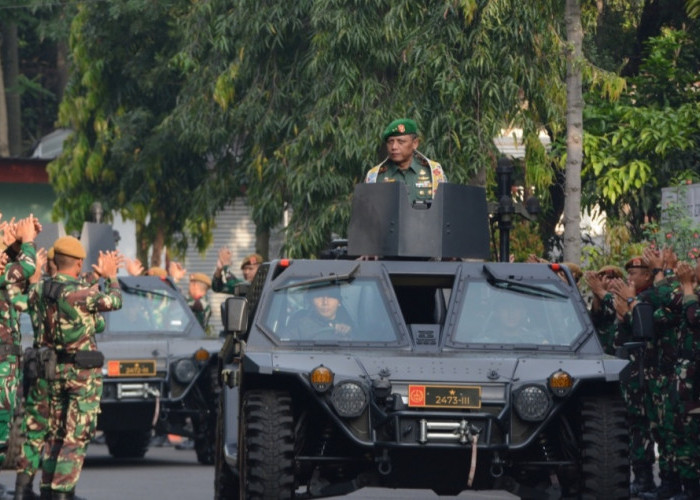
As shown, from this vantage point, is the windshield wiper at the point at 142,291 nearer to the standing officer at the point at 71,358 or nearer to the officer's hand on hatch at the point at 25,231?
the standing officer at the point at 71,358

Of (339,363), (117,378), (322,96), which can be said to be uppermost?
(322,96)

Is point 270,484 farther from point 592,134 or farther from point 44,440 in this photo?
point 592,134

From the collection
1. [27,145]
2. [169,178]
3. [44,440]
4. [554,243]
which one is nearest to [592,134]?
[554,243]

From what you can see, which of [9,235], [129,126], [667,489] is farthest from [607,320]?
[129,126]

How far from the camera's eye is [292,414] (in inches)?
463

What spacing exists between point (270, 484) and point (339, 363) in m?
0.83

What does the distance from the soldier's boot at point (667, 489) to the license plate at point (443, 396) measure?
4.12m

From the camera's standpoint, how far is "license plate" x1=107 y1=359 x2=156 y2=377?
62.0ft

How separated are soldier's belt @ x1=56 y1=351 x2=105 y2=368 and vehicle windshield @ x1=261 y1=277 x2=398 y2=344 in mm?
1965

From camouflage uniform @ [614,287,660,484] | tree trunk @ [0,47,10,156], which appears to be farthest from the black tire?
tree trunk @ [0,47,10,156]

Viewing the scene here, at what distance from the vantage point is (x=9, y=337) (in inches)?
514

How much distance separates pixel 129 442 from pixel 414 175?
6.93 meters

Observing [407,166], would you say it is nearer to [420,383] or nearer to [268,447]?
[420,383]

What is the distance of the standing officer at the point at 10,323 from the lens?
12969 mm
